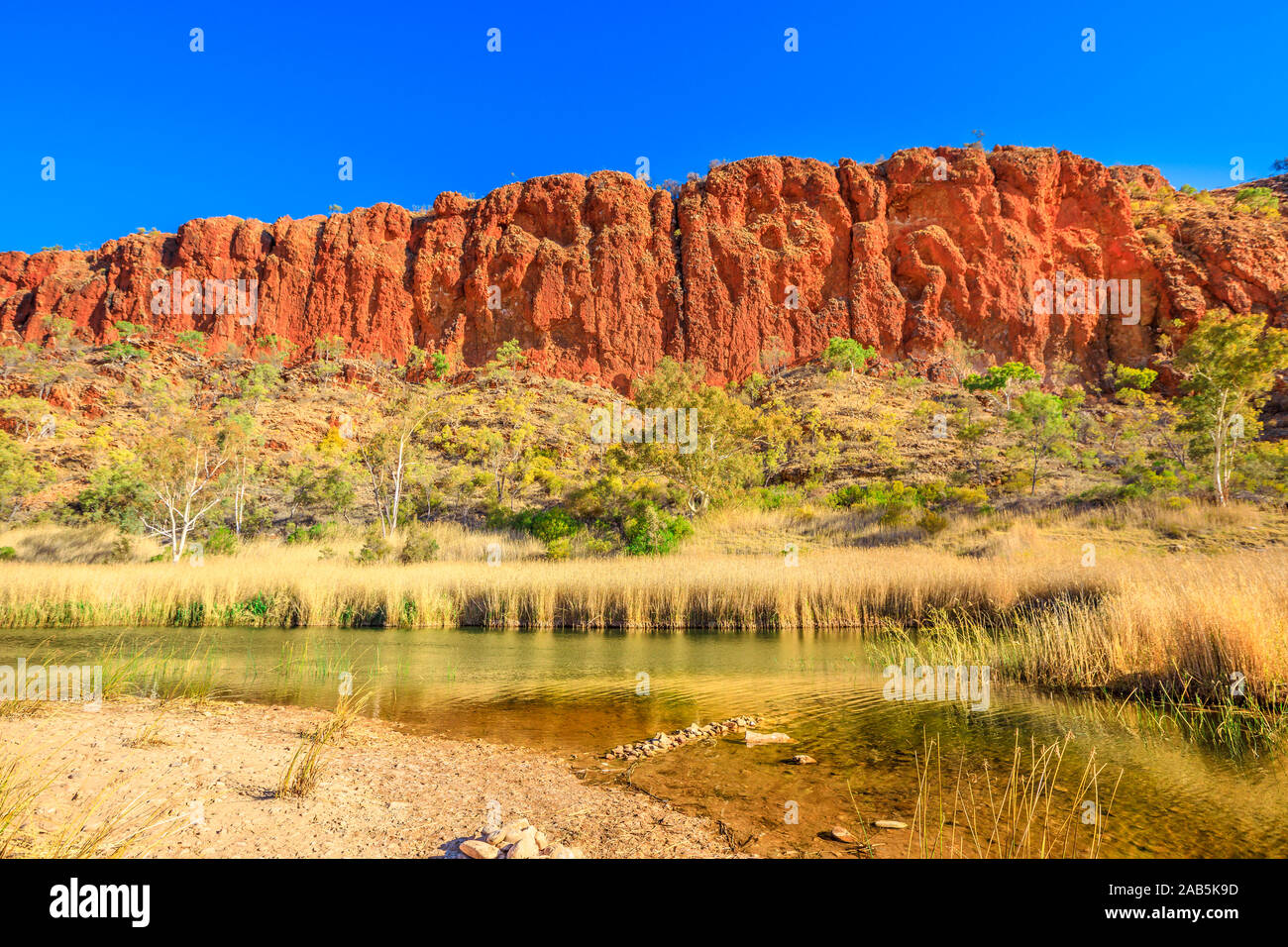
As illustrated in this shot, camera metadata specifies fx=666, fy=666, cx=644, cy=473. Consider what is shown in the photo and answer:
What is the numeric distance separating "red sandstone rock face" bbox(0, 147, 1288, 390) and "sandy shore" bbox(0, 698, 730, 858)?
50671 millimetres

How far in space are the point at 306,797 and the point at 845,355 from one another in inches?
1918

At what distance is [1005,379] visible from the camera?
46281mm

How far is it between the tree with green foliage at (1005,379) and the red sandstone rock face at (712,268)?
6.23m

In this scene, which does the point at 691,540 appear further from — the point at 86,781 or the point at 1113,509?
the point at 86,781

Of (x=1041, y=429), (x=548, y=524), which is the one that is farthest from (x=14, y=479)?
(x=1041, y=429)

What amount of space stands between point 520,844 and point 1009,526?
2334cm

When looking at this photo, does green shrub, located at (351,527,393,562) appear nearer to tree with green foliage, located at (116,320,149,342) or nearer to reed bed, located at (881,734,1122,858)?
reed bed, located at (881,734,1122,858)

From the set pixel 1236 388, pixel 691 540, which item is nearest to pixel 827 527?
pixel 691 540

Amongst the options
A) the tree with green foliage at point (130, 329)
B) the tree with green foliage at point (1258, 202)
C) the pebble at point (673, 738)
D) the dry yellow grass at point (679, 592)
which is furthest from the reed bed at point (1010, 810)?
the tree with green foliage at point (1258, 202)

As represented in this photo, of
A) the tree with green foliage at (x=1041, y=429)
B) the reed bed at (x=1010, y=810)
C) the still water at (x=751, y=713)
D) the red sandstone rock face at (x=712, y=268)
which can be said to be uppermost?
the red sandstone rock face at (x=712, y=268)

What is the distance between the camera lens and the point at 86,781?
4.17m

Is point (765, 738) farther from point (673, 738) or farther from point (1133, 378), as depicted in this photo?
point (1133, 378)

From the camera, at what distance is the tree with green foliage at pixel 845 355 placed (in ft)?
160
